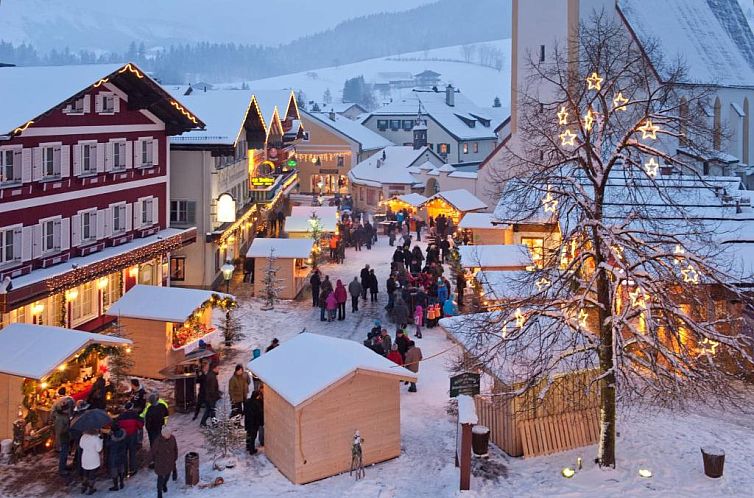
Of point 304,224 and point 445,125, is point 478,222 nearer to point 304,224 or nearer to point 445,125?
point 304,224

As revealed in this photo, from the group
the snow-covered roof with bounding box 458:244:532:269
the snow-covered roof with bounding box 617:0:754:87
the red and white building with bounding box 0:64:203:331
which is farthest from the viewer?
the snow-covered roof with bounding box 617:0:754:87

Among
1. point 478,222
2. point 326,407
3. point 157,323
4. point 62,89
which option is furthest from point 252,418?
point 478,222

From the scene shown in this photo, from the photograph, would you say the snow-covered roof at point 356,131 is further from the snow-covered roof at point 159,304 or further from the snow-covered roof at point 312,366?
the snow-covered roof at point 312,366

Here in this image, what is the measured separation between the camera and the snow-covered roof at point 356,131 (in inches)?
2980

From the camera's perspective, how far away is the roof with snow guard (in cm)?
8000

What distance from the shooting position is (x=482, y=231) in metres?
39.9

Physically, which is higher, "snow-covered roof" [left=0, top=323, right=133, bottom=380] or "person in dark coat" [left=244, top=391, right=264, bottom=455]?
"snow-covered roof" [left=0, top=323, right=133, bottom=380]

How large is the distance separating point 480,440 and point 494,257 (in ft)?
43.6

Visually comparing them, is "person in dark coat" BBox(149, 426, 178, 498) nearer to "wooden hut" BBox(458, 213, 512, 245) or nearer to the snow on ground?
the snow on ground

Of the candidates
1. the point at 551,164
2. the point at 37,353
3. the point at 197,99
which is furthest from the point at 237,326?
the point at 197,99

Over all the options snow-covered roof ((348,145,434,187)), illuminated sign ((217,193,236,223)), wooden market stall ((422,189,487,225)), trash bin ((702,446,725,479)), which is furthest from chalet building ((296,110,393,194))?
trash bin ((702,446,725,479))

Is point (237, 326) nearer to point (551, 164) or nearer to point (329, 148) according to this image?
point (551, 164)

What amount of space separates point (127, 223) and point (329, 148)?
47.5 meters

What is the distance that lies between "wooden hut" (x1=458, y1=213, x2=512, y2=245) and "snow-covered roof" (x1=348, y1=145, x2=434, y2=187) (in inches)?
781
